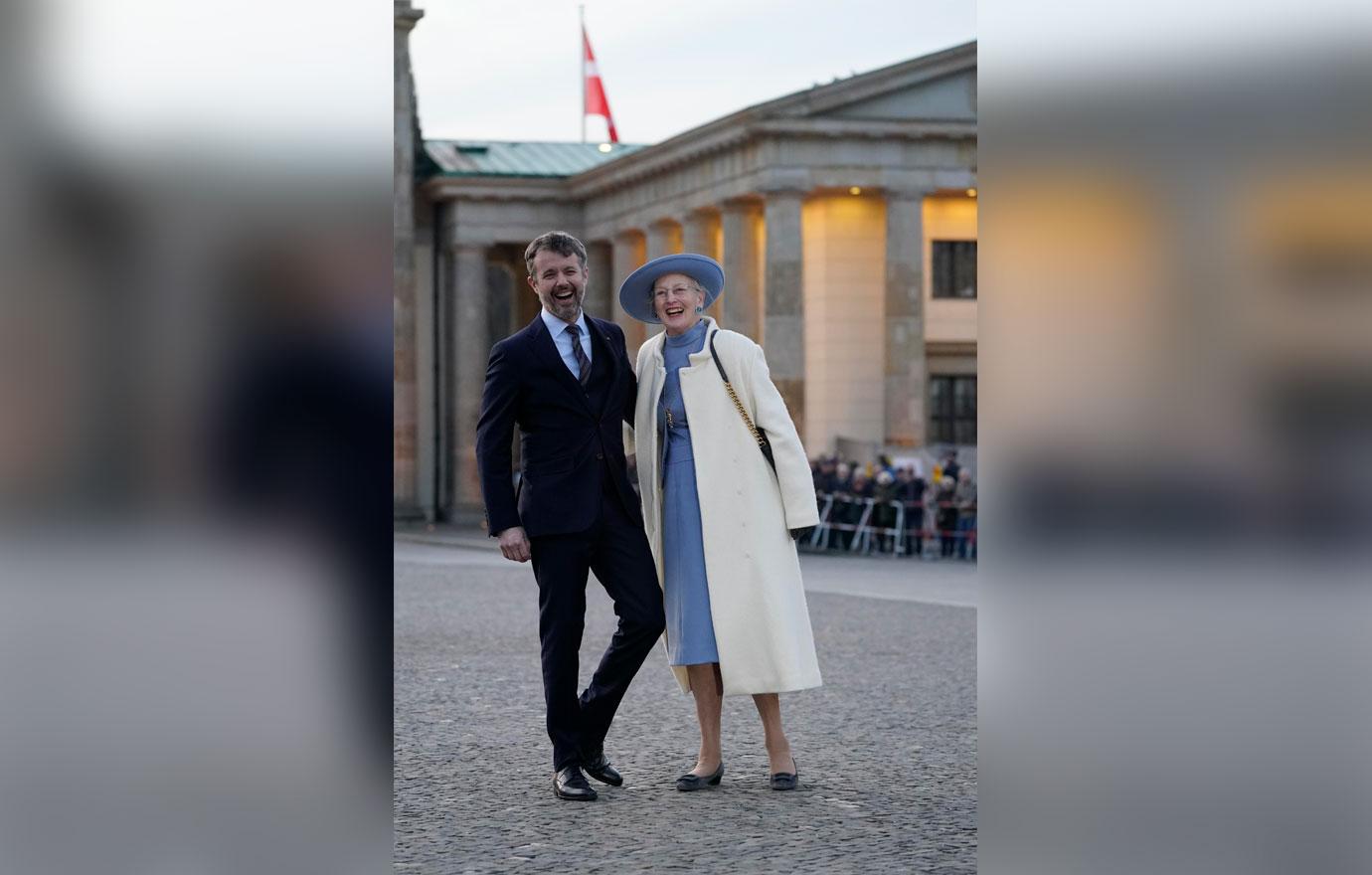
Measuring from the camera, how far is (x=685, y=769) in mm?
9195

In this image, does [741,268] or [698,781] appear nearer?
[698,781]

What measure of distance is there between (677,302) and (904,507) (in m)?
24.7

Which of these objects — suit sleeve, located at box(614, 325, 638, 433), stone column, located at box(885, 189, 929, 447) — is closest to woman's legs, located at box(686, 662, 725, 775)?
suit sleeve, located at box(614, 325, 638, 433)

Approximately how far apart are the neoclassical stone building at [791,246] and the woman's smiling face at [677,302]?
32.5 meters

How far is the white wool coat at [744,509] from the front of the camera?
8.45 m

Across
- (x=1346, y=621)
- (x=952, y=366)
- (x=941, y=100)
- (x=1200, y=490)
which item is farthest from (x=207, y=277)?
(x=952, y=366)

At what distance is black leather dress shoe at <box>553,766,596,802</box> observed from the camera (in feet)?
27.1

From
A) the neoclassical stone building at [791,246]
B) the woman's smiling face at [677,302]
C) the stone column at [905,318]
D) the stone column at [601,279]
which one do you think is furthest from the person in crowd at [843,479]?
the woman's smiling face at [677,302]

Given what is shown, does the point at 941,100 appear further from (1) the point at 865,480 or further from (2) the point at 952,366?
(1) the point at 865,480

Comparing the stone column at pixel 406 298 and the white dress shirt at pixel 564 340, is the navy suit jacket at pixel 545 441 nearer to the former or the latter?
the white dress shirt at pixel 564 340

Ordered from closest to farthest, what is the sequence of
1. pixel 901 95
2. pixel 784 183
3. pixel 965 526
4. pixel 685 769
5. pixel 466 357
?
pixel 685 769 < pixel 965 526 < pixel 784 183 < pixel 901 95 < pixel 466 357

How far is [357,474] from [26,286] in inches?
30.5

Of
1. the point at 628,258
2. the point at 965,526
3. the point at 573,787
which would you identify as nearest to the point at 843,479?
the point at 965,526

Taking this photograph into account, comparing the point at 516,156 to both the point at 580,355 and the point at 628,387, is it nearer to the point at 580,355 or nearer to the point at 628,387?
the point at 628,387
